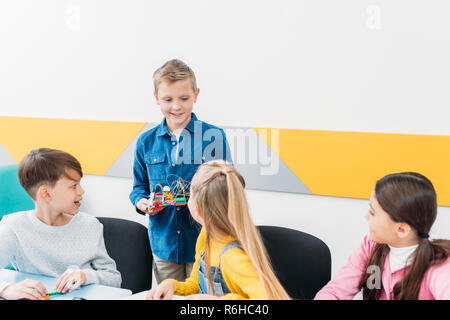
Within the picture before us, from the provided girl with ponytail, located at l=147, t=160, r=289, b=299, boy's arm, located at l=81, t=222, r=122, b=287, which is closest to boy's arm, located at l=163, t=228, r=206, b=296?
girl with ponytail, located at l=147, t=160, r=289, b=299

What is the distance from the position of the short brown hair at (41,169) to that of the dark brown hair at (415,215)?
100 centimetres

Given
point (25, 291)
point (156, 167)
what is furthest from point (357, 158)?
point (25, 291)

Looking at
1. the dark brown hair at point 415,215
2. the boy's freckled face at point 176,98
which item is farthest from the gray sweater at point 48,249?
the dark brown hair at point 415,215

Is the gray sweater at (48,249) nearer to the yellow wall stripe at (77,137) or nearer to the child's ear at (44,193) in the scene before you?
the child's ear at (44,193)

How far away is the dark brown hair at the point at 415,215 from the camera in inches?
42.9

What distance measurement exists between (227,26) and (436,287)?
4.65 feet

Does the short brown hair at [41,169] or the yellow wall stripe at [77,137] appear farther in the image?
the yellow wall stripe at [77,137]

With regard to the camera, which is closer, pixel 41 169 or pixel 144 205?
pixel 41 169

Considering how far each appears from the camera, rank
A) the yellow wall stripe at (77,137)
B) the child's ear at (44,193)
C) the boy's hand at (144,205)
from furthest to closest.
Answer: the yellow wall stripe at (77,137) < the boy's hand at (144,205) < the child's ear at (44,193)

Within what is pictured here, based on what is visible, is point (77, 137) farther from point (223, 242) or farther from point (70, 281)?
point (223, 242)

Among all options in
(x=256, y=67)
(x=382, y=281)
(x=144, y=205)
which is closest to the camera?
(x=382, y=281)

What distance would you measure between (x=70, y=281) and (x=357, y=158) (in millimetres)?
1235

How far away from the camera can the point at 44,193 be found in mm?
1387

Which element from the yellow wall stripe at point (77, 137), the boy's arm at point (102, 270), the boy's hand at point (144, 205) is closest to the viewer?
the boy's arm at point (102, 270)
